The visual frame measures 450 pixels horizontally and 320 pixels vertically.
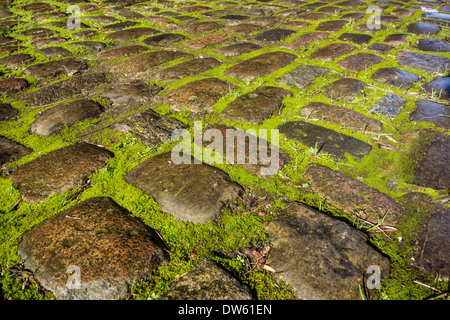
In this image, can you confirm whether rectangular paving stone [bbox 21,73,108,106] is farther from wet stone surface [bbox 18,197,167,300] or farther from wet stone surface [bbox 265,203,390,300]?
→ wet stone surface [bbox 265,203,390,300]

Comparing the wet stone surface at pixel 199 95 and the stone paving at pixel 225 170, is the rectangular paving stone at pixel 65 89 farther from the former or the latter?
the wet stone surface at pixel 199 95

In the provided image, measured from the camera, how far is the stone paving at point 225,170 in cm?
144

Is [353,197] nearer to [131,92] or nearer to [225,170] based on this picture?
[225,170]

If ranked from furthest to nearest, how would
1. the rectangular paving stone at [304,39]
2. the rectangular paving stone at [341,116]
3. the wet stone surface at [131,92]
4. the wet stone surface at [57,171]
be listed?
the rectangular paving stone at [304,39]
the wet stone surface at [131,92]
the rectangular paving stone at [341,116]
the wet stone surface at [57,171]

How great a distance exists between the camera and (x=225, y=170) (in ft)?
6.81

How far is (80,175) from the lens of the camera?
2.02m

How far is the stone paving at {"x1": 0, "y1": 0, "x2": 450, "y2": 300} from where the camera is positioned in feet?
4.73

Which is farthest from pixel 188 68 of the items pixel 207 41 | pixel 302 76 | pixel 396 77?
pixel 396 77

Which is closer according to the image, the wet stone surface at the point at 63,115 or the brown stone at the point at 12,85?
the wet stone surface at the point at 63,115

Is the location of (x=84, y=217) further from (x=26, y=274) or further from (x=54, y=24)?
(x=54, y=24)

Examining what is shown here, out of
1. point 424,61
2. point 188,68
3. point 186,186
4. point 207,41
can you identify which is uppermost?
point 207,41

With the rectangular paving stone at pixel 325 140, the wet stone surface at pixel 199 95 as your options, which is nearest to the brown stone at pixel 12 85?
the wet stone surface at pixel 199 95

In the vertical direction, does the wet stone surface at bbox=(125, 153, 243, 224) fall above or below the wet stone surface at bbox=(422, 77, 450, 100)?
below

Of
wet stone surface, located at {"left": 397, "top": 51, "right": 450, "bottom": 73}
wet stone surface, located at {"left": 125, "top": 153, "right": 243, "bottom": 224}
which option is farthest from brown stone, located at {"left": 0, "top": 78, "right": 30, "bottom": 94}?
wet stone surface, located at {"left": 397, "top": 51, "right": 450, "bottom": 73}
